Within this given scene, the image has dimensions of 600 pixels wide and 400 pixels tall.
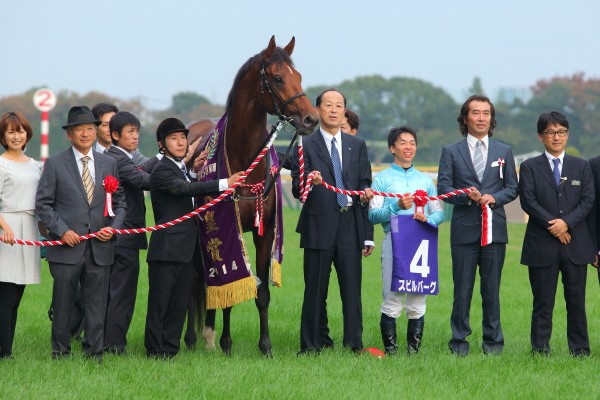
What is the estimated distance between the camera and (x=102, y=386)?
19.5 feet

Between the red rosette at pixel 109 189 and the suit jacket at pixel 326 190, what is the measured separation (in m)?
1.45

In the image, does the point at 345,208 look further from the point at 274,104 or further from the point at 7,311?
the point at 7,311

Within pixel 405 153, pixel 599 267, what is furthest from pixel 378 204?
pixel 599 267

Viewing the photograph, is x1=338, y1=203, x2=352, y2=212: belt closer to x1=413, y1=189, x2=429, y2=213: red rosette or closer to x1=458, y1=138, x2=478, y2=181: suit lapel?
x1=413, y1=189, x2=429, y2=213: red rosette

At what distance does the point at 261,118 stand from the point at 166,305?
1.64 meters

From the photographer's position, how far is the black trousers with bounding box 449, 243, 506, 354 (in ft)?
24.6

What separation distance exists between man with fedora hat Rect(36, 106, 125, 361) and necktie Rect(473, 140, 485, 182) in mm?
2809

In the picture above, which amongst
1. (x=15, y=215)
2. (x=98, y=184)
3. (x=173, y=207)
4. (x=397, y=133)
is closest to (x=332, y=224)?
(x=397, y=133)

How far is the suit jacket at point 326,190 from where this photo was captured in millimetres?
7523

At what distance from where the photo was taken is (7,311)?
706cm

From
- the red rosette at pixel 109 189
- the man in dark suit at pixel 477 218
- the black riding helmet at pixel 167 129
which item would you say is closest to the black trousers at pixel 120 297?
the red rosette at pixel 109 189

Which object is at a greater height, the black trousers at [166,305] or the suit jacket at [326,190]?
the suit jacket at [326,190]

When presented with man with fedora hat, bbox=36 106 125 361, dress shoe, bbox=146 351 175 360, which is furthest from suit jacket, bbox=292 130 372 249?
man with fedora hat, bbox=36 106 125 361

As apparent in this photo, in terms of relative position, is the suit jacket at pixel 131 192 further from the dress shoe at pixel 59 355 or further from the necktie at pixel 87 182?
the dress shoe at pixel 59 355
